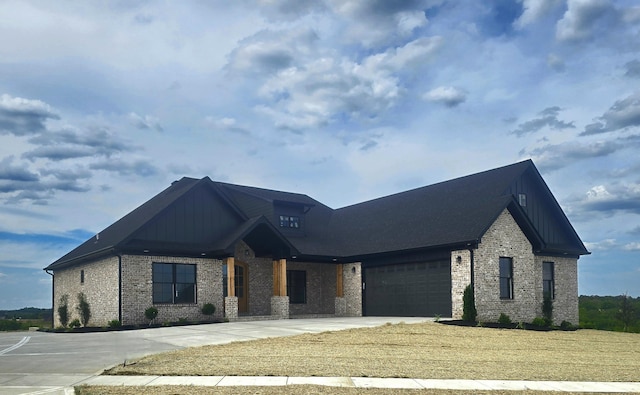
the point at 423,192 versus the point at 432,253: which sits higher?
the point at 423,192

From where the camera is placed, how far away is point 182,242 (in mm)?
28562

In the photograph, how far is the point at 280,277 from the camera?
31.1 metres

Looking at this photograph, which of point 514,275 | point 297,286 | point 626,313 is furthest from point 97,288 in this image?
point 626,313

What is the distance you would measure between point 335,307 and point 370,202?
7.60 metres

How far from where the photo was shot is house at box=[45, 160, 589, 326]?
27.0m

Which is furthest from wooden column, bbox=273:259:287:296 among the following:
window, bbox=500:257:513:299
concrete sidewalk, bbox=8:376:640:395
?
concrete sidewalk, bbox=8:376:640:395

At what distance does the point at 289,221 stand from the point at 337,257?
3700mm

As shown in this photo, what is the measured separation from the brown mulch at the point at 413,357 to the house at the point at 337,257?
6.26 metres

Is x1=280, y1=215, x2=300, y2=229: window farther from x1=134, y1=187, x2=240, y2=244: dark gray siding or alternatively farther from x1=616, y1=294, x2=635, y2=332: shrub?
x1=616, y1=294, x2=635, y2=332: shrub

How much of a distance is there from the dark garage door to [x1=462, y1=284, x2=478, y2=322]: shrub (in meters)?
1.34

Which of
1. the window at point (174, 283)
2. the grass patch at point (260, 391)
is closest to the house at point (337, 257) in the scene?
the window at point (174, 283)

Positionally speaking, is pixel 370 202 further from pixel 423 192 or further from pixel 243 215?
pixel 243 215

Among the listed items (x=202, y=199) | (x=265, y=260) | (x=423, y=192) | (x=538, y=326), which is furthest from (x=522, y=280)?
(x=202, y=199)

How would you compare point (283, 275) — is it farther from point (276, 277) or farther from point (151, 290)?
point (151, 290)
